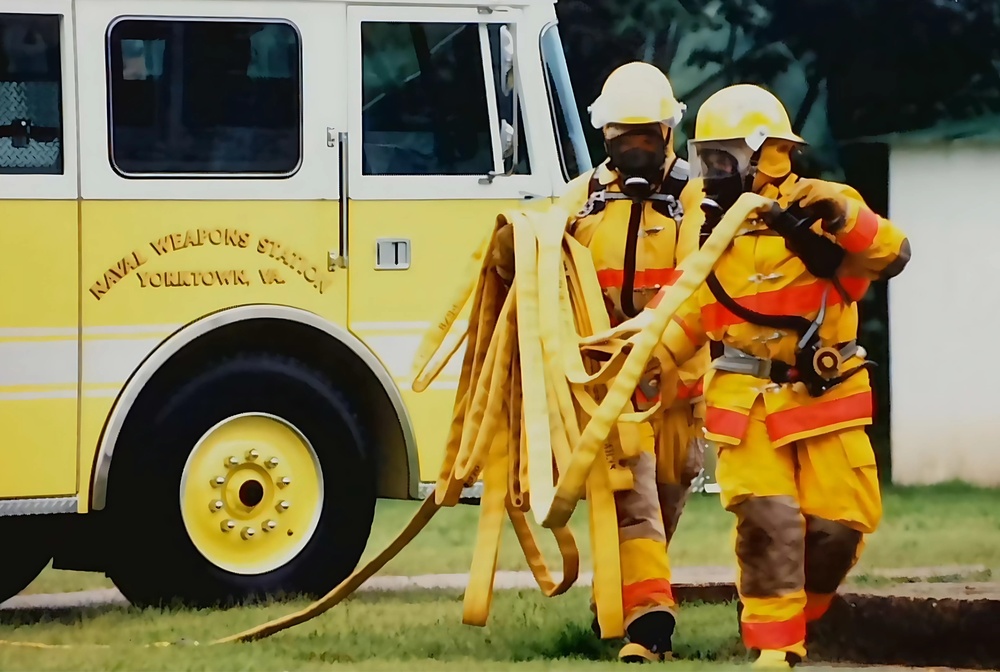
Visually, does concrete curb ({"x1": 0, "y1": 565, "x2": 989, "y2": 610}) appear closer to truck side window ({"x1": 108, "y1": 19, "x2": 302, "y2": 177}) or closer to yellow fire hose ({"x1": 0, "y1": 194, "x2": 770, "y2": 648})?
yellow fire hose ({"x1": 0, "y1": 194, "x2": 770, "y2": 648})

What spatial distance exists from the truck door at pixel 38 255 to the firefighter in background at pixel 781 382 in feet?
5.86

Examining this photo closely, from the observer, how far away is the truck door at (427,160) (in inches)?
212

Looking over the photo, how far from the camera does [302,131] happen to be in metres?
5.39

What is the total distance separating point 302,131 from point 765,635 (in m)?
1.95

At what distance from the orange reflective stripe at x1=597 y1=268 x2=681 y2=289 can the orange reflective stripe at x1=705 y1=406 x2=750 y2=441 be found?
0.48m

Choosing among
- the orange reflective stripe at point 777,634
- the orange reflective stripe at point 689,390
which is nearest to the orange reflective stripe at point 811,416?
the orange reflective stripe at point 777,634

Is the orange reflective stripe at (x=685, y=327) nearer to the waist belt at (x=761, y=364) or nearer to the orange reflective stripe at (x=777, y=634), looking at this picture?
the waist belt at (x=761, y=364)

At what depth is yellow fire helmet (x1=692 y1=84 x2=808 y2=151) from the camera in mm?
4281

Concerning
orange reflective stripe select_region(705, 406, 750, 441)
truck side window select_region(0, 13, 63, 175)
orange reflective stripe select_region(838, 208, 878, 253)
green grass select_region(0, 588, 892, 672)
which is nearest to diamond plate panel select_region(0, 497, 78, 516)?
green grass select_region(0, 588, 892, 672)

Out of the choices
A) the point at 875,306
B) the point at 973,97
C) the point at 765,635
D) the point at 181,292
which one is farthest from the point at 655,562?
the point at 973,97

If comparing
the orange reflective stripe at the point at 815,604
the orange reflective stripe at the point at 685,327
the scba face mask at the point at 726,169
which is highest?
the scba face mask at the point at 726,169

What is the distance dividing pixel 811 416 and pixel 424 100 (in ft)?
5.50

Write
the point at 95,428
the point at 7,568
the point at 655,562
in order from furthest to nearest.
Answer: the point at 7,568 < the point at 95,428 < the point at 655,562

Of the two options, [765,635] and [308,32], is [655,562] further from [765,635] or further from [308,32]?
[308,32]
